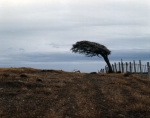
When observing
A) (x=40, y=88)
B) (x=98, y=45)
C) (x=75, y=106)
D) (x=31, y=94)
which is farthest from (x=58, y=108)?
(x=98, y=45)

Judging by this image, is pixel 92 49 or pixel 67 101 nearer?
pixel 67 101

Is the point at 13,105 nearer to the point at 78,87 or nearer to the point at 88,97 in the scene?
the point at 88,97

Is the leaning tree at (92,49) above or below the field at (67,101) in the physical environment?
above

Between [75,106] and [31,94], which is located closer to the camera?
[75,106]

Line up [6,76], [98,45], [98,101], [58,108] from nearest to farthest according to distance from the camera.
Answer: [58,108], [98,101], [6,76], [98,45]

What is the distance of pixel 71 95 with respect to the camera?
17.0 m

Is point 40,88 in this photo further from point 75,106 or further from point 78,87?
point 75,106

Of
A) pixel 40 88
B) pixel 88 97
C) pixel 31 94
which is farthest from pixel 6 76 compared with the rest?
pixel 88 97

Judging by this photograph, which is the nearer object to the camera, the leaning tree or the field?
the field

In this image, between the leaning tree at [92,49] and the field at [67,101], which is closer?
the field at [67,101]

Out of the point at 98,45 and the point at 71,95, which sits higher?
the point at 98,45

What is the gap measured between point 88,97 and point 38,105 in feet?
10.3

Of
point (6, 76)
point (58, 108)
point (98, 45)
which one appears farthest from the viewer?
point (98, 45)

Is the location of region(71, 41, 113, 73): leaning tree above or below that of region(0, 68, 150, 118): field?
above
